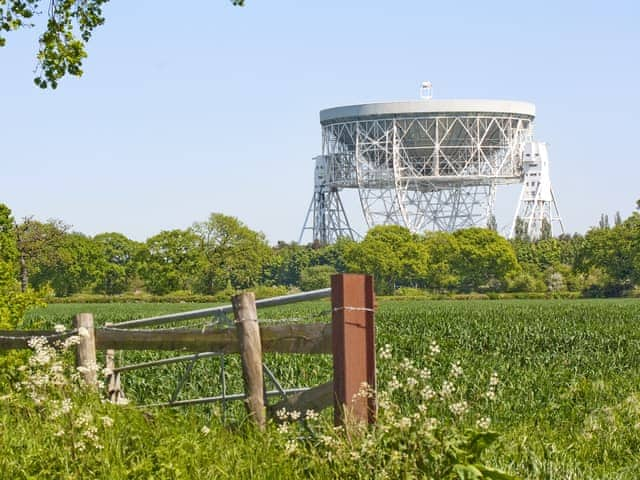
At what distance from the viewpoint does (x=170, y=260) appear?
94.4 m

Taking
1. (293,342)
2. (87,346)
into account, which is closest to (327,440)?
(293,342)

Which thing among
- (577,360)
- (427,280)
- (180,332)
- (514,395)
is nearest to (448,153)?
(427,280)

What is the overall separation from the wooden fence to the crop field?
0.42m

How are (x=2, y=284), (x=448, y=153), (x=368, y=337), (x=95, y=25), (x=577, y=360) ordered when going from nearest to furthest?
1. (x=368, y=337)
2. (x=2, y=284)
3. (x=95, y=25)
4. (x=577, y=360)
5. (x=448, y=153)

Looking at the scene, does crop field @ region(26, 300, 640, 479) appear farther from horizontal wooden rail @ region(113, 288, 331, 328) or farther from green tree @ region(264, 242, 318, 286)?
green tree @ region(264, 242, 318, 286)

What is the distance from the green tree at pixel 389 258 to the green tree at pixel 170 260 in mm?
16374

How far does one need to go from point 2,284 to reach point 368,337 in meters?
5.40

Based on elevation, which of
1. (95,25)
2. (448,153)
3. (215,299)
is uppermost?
(448,153)

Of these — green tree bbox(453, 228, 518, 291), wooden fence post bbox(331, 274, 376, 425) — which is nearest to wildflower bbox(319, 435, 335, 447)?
wooden fence post bbox(331, 274, 376, 425)

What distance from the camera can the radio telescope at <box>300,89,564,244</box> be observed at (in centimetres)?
10519

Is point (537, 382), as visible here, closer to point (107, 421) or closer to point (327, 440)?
point (327, 440)

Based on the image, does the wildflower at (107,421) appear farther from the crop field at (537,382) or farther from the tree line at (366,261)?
the tree line at (366,261)

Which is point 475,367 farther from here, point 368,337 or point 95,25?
point 368,337

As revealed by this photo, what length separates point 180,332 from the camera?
325 inches
